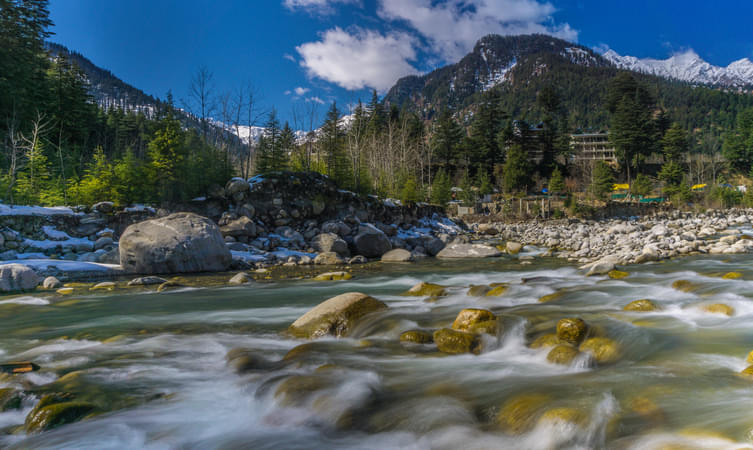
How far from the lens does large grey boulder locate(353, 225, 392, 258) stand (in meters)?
19.0

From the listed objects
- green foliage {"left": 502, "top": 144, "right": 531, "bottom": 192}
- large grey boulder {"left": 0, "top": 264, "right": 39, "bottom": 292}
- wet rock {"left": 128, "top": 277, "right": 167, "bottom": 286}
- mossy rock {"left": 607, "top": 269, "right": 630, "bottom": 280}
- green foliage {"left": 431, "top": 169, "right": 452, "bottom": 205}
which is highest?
green foliage {"left": 502, "top": 144, "right": 531, "bottom": 192}

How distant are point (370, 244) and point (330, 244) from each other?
2094 mm

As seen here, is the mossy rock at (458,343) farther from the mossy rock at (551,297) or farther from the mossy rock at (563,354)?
the mossy rock at (551,297)

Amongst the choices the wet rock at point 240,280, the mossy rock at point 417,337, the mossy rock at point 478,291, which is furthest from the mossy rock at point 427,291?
the wet rock at point 240,280

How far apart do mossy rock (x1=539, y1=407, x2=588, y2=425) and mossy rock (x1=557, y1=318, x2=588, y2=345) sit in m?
1.69

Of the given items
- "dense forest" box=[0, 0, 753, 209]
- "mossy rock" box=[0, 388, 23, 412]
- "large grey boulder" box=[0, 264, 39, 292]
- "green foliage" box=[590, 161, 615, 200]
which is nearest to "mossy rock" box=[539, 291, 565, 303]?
"mossy rock" box=[0, 388, 23, 412]

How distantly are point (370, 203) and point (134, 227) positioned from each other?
50.1 feet

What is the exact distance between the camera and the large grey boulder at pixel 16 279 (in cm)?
984

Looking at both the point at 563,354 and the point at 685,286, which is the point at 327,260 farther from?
the point at 563,354

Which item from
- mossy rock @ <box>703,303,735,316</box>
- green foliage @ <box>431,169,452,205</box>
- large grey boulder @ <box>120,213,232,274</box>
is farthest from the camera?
green foliage @ <box>431,169,452,205</box>

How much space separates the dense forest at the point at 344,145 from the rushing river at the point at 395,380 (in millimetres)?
16233

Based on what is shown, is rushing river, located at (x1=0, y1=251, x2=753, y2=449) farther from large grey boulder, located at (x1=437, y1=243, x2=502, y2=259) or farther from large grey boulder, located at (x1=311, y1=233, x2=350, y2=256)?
large grey boulder, located at (x1=437, y1=243, x2=502, y2=259)

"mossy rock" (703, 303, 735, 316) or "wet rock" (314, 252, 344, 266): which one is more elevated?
"wet rock" (314, 252, 344, 266)

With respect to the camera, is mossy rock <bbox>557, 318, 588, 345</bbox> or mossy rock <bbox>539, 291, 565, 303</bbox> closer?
mossy rock <bbox>557, 318, 588, 345</bbox>
